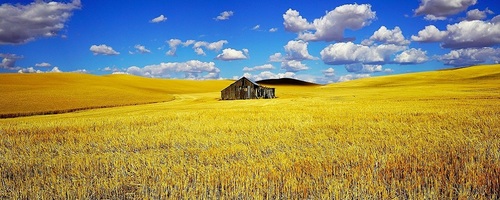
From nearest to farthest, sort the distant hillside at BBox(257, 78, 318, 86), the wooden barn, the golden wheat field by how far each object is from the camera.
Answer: the golden wheat field
the wooden barn
the distant hillside at BBox(257, 78, 318, 86)

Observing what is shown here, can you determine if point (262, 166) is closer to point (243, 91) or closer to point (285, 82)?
point (243, 91)

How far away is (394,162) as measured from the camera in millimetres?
8102

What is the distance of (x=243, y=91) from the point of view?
68.0 meters

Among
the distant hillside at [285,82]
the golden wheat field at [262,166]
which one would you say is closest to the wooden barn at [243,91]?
the golden wheat field at [262,166]

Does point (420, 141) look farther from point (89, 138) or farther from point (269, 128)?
point (89, 138)

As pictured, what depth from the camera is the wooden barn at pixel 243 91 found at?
2660 inches

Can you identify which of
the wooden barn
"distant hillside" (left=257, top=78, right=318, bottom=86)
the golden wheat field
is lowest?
A: the golden wheat field

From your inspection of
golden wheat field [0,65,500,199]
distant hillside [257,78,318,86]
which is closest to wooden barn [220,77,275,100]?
golden wheat field [0,65,500,199]

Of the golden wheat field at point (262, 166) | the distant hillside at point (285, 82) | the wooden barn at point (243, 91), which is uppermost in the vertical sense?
the distant hillside at point (285, 82)

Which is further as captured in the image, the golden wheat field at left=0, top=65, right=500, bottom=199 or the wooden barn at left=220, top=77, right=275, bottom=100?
the wooden barn at left=220, top=77, right=275, bottom=100

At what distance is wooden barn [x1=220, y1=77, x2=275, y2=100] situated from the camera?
6756 centimetres

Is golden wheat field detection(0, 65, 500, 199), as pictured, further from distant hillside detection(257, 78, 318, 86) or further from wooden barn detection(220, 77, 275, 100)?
distant hillside detection(257, 78, 318, 86)

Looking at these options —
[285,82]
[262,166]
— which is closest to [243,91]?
[262,166]

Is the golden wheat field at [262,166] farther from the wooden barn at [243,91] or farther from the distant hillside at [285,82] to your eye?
the distant hillside at [285,82]
